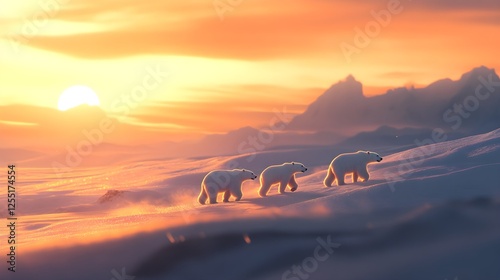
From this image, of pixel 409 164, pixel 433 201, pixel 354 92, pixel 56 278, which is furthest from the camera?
pixel 354 92

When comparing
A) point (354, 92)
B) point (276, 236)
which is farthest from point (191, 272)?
point (354, 92)

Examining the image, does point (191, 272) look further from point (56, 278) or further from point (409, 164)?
point (409, 164)

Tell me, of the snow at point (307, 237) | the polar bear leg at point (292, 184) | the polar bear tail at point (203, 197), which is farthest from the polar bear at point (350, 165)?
the polar bear tail at point (203, 197)

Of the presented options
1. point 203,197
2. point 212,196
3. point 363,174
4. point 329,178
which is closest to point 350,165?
point 363,174

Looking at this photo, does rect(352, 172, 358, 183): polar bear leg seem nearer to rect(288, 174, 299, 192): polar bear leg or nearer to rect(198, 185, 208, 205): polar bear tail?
rect(288, 174, 299, 192): polar bear leg

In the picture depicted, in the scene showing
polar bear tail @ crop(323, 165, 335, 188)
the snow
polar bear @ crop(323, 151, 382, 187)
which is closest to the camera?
the snow

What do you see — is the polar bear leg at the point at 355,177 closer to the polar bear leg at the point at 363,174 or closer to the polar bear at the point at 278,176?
the polar bear leg at the point at 363,174

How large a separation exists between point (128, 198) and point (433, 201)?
25895 millimetres

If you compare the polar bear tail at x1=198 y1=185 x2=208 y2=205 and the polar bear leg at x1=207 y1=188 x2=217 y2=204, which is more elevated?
the polar bear tail at x1=198 y1=185 x2=208 y2=205

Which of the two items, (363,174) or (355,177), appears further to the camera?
(355,177)

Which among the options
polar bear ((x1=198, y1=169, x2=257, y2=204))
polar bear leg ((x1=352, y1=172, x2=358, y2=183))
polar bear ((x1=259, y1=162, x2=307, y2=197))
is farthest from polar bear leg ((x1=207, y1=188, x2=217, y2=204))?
polar bear leg ((x1=352, y1=172, x2=358, y2=183))

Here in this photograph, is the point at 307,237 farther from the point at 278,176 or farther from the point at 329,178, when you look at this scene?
the point at 329,178

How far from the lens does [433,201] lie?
24594 mm

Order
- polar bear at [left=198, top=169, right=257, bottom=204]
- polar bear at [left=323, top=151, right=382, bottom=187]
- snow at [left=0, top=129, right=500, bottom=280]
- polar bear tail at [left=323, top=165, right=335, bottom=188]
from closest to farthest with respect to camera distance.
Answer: snow at [left=0, top=129, right=500, bottom=280] → polar bear at [left=198, top=169, right=257, bottom=204] → polar bear at [left=323, top=151, right=382, bottom=187] → polar bear tail at [left=323, top=165, right=335, bottom=188]
